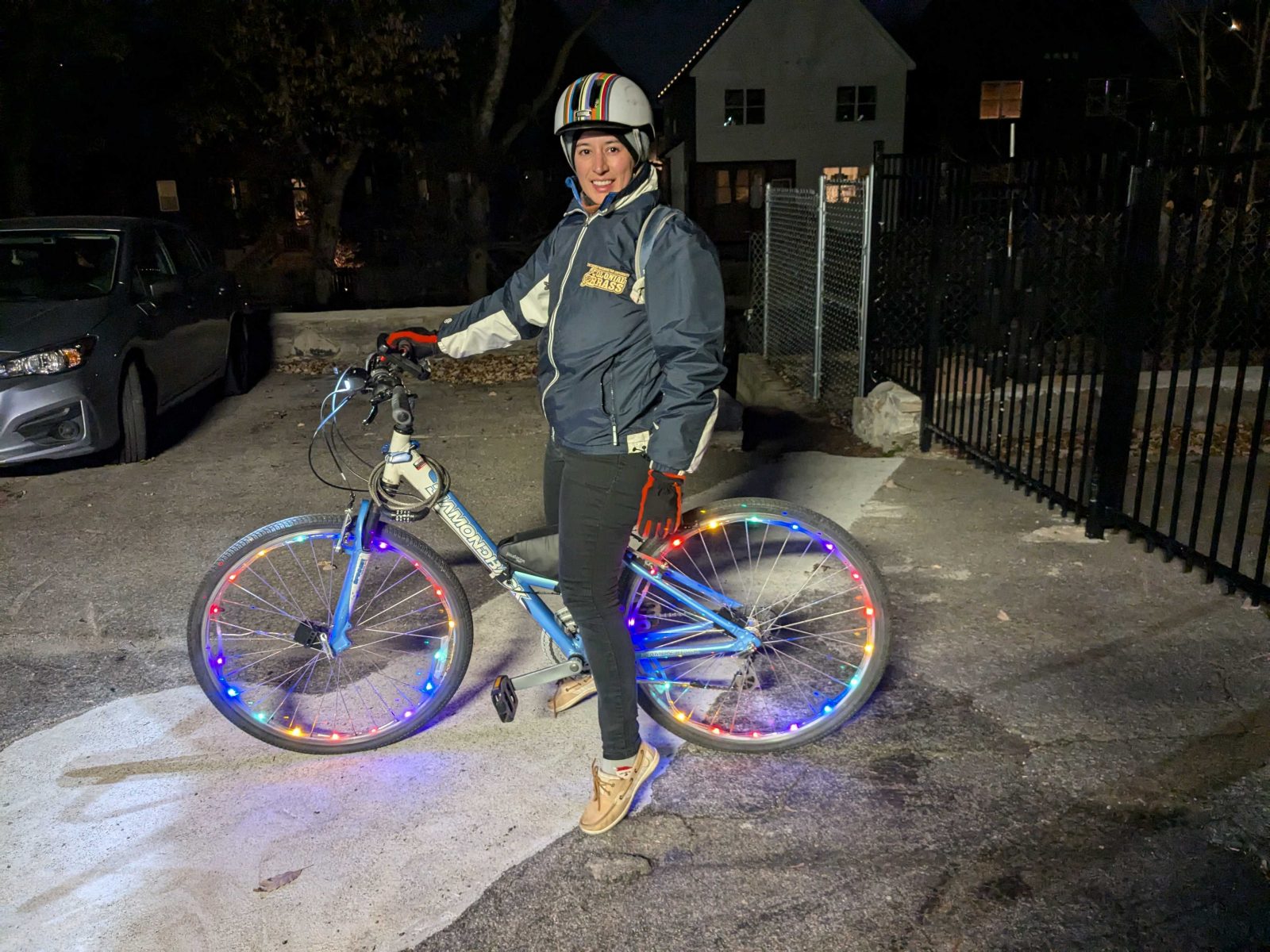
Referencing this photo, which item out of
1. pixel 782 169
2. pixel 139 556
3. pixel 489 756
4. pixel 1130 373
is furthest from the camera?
pixel 782 169

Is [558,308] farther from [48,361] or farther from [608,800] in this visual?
[48,361]

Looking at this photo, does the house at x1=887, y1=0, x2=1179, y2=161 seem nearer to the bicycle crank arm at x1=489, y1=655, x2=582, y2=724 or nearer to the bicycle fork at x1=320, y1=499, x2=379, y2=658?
the bicycle crank arm at x1=489, y1=655, x2=582, y2=724

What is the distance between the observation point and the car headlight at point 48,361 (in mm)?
6293

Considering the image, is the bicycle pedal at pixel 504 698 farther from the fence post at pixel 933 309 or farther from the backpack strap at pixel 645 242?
the fence post at pixel 933 309

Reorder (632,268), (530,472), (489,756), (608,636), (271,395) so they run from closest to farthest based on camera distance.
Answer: (632,268) < (608,636) < (489,756) < (530,472) < (271,395)

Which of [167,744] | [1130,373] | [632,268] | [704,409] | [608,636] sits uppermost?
[632,268]

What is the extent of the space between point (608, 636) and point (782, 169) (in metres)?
32.6

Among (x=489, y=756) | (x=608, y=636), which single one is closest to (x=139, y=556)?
(x=489, y=756)

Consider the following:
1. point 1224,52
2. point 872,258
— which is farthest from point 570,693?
point 1224,52

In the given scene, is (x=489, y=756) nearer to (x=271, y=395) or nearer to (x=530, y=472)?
(x=530, y=472)

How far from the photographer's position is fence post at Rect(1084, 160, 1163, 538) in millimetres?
4613

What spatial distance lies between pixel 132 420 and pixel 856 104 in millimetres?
30297

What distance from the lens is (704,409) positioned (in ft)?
9.08

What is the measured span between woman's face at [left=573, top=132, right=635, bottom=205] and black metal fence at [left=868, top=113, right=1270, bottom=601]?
82.6 inches
